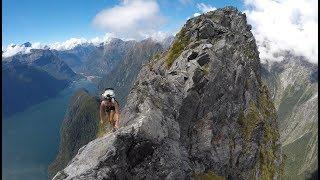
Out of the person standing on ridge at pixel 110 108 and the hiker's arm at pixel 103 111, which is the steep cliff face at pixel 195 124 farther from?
the hiker's arm at pixel 103 111

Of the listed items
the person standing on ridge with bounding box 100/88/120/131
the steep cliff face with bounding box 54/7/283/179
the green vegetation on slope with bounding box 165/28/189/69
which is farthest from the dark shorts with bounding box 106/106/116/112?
the green vegetation on slope with bounding box 165/28/189/69

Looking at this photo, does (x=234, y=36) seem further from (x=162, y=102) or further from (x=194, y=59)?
(x=162, y=102)

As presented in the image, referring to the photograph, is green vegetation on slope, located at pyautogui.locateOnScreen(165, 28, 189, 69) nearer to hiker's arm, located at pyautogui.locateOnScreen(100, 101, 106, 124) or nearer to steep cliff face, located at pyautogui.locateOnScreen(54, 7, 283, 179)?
steep cliff face, located at pyautogui.locateOnScreen(54, 7, 283, 179)

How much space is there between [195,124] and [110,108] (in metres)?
22.5

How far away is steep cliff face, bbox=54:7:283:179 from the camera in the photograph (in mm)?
31625

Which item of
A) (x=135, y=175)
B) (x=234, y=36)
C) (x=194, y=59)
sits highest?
(x=234, y=36)

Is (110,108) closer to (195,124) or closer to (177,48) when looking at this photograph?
(195,124)

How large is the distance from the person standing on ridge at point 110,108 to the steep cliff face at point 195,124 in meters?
1.35

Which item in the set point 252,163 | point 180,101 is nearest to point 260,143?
point 252,163

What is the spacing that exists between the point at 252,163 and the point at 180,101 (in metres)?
21.7

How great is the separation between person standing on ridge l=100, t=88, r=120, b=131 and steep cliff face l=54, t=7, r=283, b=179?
1350 mm

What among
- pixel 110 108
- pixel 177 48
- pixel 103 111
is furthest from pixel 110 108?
pixel 177 48

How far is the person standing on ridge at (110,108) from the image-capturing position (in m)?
32.8

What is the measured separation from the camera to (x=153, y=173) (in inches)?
1336
